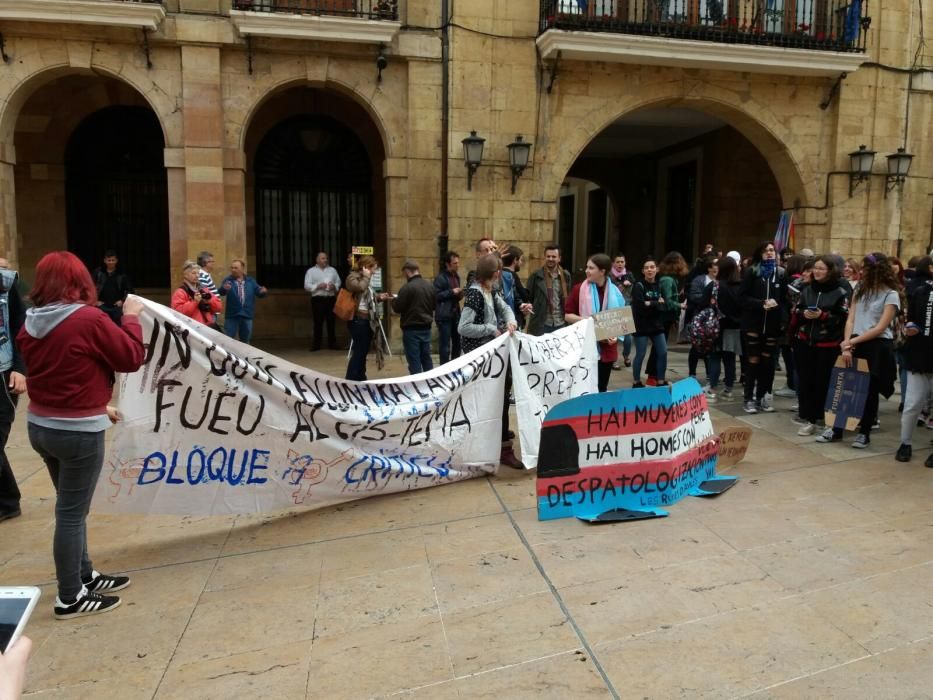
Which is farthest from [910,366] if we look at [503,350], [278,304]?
[278,304]

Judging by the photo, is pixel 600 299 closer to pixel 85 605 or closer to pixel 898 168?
pixel 85 605

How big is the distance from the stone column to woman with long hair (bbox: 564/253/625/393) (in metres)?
6.75

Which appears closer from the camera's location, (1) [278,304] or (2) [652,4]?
(2) [652,4]

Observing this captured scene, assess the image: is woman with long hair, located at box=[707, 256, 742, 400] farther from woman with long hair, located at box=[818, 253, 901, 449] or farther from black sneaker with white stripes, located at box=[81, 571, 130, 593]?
black sneaker with white stripes, located at box=[81, 571, 130, 593]

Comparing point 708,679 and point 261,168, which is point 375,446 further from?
point 261,168

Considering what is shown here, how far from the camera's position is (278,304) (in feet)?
47.1

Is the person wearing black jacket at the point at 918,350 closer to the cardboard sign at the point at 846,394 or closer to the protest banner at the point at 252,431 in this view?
the cardboard sign at the point at 846,394

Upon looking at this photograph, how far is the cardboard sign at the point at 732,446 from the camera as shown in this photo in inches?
223

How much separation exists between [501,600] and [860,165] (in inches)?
495

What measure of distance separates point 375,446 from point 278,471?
722 mm

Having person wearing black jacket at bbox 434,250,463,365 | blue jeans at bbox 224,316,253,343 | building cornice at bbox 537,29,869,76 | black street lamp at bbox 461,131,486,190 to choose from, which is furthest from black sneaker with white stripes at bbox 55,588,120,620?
building cornice at bbox 537,29,869,76

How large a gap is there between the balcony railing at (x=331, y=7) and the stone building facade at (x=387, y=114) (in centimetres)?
4

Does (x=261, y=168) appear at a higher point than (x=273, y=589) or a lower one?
higher

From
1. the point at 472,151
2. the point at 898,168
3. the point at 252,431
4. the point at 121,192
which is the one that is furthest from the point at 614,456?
the point at 121,192
